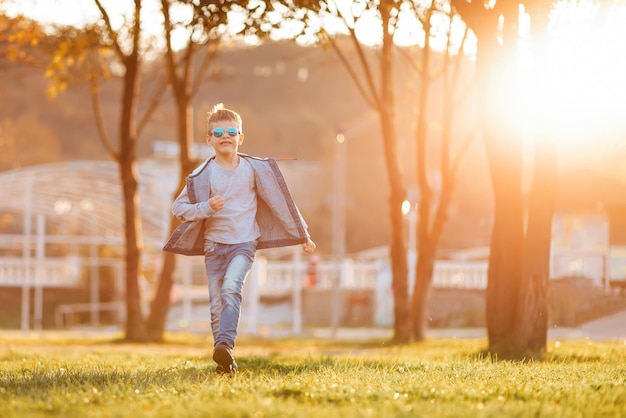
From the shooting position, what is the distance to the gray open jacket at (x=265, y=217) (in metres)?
8.50

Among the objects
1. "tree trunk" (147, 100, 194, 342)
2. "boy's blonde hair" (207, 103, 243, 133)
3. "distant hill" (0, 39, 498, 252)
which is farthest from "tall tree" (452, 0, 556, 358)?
"distant hill" (0, 39, 498, 252)

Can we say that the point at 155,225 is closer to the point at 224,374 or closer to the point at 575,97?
the point at 575,97

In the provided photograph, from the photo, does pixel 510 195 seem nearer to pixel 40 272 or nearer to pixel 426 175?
pixel 426 175

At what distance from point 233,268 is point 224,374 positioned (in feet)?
2.81

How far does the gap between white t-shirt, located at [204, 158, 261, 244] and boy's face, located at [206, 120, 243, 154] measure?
192mm

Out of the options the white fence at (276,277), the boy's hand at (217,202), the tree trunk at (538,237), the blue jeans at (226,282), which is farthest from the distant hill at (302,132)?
the boy's hand at (217,202)

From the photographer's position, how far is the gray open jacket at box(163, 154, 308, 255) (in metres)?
8.50

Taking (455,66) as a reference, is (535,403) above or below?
below

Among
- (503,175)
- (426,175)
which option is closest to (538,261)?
(503,175)

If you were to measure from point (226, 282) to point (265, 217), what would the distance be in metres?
0.62

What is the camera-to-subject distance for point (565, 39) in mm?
15344

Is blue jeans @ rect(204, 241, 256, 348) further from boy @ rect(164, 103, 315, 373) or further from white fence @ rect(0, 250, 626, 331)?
white fence @ rect(0, 250, 626, 331)

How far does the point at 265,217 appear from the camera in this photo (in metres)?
8.70

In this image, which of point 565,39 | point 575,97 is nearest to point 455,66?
point 575,97
